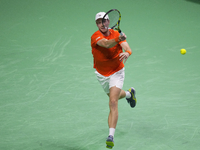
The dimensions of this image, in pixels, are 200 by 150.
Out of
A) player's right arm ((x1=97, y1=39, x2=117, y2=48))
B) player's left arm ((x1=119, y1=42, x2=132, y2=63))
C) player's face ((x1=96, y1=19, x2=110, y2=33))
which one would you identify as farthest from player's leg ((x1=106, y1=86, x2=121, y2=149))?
player's face ((x1=96, y1=19, x2=110, y2=33))

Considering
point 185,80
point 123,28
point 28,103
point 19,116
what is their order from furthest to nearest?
point 123,28 < point 185,80 < point 28,103 < point 19,116

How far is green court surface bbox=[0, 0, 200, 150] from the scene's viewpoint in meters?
5.48

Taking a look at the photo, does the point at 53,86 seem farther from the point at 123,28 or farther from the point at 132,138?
the point at 123,28

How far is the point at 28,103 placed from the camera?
6664mm

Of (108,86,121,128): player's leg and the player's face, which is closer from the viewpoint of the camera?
(108,86,121,128): player's leg

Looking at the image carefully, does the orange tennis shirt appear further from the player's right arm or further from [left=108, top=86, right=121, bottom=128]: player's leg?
→ [left=108, top=86, right=121, bottom=128]: player's leg

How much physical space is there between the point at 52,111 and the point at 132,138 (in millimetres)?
1813

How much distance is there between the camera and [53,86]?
7.45 metres

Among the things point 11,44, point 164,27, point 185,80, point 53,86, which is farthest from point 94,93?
point 164,27

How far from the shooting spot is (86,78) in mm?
7891

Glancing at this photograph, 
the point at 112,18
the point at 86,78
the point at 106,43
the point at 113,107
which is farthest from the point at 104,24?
the point at 86,78

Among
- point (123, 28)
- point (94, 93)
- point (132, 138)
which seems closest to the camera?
point (132, 138)

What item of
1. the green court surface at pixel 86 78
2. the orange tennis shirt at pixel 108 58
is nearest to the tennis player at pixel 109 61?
the orange tennis shirt at pixel 108 58

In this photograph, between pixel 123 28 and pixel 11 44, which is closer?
pixel 11 44
